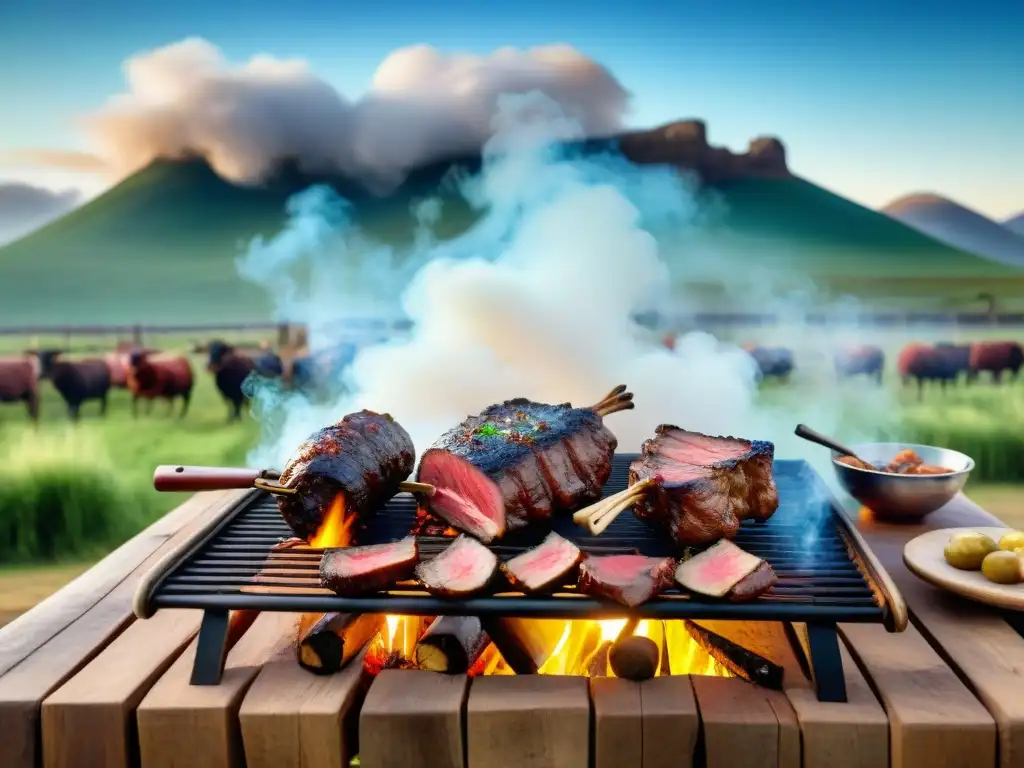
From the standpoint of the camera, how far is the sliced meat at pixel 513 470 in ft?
10.5

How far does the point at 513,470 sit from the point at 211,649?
1310 mm

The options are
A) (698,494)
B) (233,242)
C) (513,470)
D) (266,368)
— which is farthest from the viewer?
(233,242)

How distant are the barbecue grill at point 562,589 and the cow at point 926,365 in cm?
899

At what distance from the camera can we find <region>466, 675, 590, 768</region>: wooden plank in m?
2.44

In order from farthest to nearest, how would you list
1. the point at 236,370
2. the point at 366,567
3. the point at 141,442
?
1. the point at 236,370
2. the point at 141,442
3. the point at 366,567

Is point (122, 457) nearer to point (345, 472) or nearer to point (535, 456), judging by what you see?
point (345, 472)

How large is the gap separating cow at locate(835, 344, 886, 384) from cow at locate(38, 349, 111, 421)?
1078 cm

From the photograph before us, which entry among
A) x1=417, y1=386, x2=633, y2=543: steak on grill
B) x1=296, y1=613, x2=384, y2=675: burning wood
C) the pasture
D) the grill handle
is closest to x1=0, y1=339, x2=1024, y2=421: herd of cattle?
the pasture

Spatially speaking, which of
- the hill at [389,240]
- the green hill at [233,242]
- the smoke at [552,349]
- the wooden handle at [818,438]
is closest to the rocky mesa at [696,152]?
the hill at [389,240]

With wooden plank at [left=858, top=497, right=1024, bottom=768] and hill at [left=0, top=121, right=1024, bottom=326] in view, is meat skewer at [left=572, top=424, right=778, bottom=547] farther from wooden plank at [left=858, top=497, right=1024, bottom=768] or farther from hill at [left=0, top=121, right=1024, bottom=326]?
hill at [left=0, top=121, right=1024, bottom=326]

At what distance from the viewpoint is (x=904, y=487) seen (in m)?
4.07

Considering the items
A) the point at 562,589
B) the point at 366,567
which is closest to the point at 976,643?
the point at 562,589

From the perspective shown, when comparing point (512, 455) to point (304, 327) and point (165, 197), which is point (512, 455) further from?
point (165, 197)

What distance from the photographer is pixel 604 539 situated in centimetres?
317
